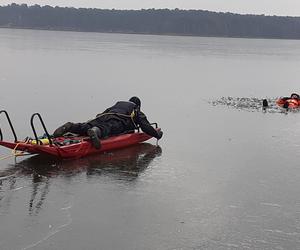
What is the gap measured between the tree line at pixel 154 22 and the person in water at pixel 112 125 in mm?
155899

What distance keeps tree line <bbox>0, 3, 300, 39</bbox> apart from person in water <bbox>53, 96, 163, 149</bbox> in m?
156

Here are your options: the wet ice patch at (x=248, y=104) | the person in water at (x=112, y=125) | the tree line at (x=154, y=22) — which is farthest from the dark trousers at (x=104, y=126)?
the tree line at (x=154, y=22)

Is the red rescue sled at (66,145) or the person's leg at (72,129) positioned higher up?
the person's leg at (72,129)

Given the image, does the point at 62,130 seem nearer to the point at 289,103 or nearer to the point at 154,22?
the point at 289,103

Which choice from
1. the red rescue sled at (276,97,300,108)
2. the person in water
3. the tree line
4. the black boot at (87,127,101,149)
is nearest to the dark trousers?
the person in water

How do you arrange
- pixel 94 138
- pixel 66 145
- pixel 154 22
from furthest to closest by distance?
pixel 154 22, pixel 94 138, pixel 66 145

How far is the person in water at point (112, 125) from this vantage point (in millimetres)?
10073

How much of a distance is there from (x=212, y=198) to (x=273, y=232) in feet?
4.55

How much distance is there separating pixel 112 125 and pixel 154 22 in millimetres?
169190

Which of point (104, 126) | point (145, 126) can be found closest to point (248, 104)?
point (145, 126)

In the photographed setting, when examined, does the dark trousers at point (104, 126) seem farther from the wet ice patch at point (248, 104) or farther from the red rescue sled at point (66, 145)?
the wet ice patch at point (248, 104)

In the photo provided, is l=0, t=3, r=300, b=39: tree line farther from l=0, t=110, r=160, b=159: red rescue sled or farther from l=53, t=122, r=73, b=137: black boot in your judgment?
l=53, t=122, r=73, b=137: black boot

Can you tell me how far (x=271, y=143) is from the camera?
40.1 feet

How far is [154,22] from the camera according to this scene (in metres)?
176
